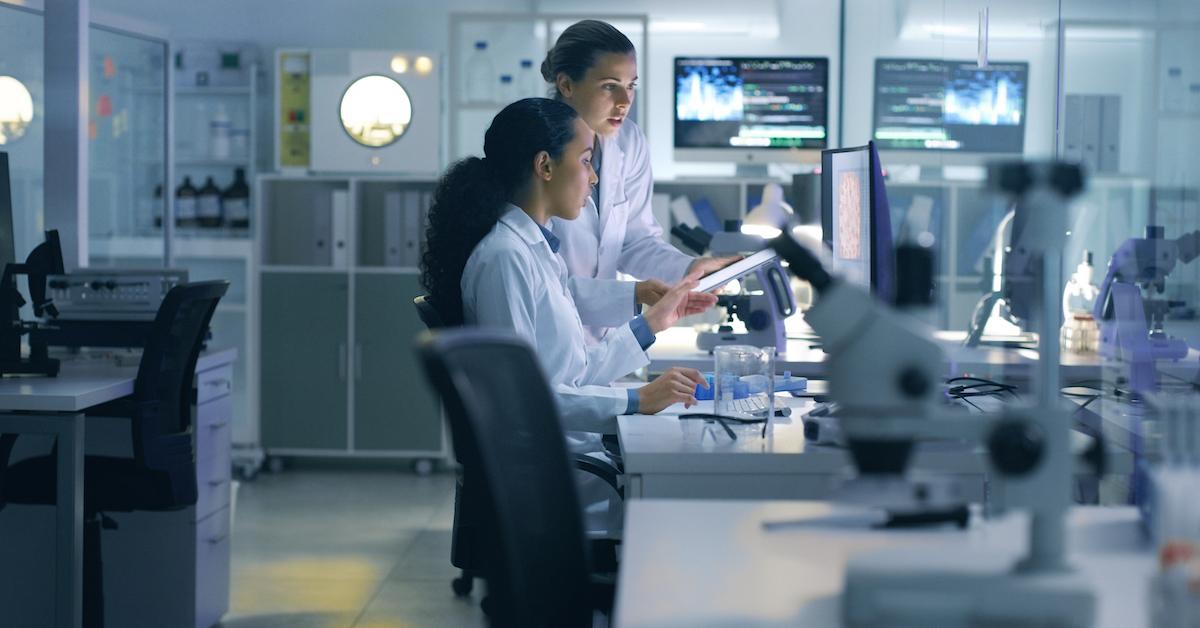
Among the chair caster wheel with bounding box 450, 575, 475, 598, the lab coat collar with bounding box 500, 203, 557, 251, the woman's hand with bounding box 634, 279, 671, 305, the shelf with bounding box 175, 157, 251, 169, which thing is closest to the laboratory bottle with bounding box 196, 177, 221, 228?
the shelf with bounding box 175, 157, 251, 169

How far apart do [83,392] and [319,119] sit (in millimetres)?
3410

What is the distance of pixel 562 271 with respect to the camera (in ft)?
9.35

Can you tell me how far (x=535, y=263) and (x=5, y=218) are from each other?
1.67 m

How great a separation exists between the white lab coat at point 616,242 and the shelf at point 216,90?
3662 millimetres

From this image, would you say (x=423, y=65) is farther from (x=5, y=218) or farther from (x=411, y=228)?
(x=5, y=218)

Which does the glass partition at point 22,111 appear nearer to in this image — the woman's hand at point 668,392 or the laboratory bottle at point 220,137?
the woman's hand at point 668,392

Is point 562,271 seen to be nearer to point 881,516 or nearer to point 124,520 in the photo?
point 881,516

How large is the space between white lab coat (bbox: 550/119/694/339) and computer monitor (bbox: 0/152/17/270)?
142 cm

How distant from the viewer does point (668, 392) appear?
252 centimetres

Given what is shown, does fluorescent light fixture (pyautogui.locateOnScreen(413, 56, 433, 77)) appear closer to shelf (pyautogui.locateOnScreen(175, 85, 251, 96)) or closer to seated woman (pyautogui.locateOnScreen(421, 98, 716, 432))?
shelf (pyautogui.locateOnScreen(175, 85, 251, 96))

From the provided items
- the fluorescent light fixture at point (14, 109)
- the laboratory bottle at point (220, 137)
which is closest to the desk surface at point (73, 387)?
the fluorescent light fixture at point (14, 109)

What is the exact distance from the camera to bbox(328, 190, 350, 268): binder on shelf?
6082 mm

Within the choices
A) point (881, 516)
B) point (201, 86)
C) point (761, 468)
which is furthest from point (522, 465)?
point (201, 86)

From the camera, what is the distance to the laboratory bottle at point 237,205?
6637 mm
